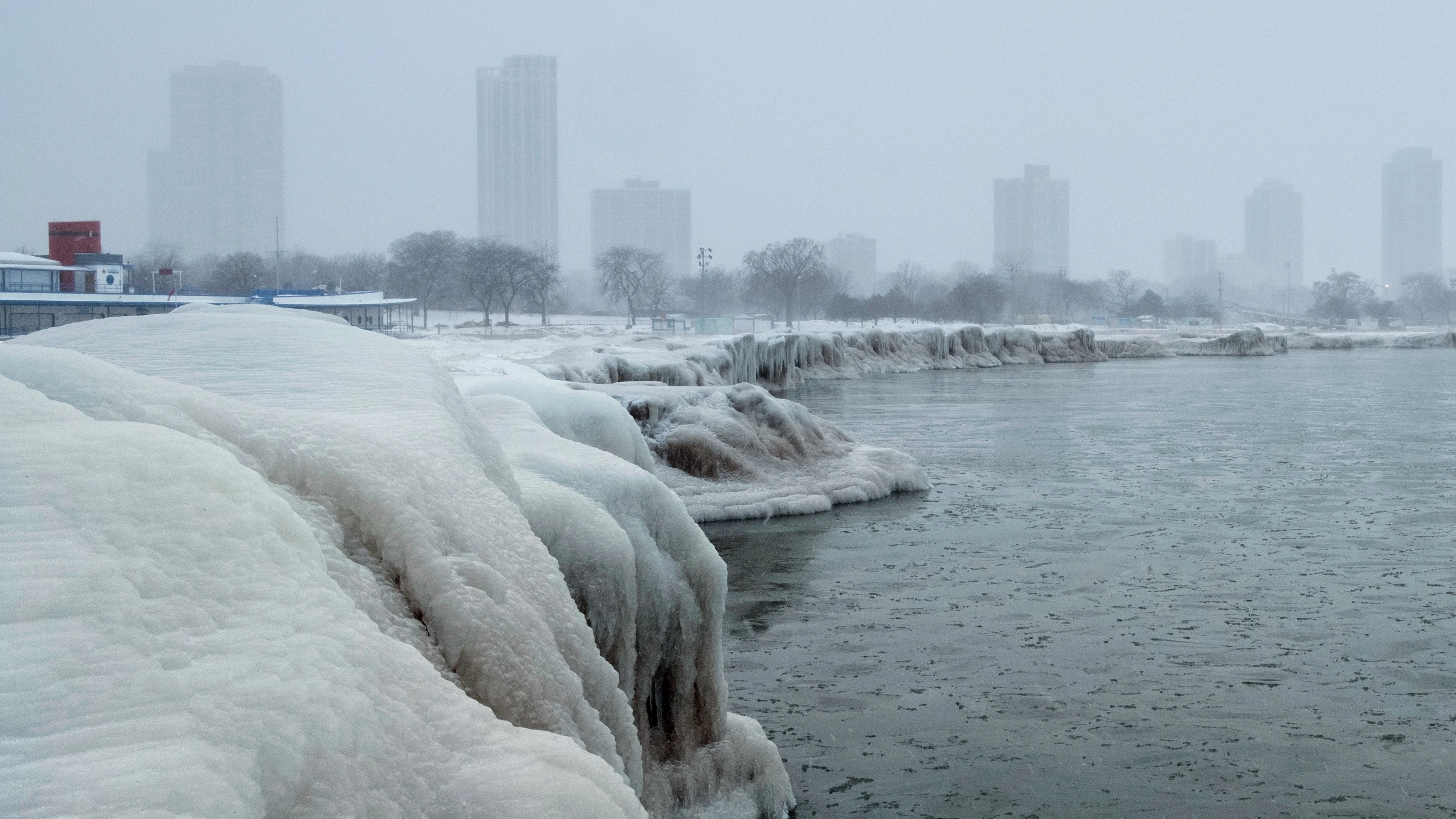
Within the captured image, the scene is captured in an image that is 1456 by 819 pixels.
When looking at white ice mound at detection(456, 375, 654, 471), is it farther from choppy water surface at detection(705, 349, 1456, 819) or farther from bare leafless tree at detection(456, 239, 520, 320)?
bare leafless tree at detection(456, 239, 520, 320)

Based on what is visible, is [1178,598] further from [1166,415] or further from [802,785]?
[1166,415]

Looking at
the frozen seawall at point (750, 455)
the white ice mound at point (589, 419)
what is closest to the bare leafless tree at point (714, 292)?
the frozen seawall at point (750, 455)

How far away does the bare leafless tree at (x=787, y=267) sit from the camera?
97.3 metres

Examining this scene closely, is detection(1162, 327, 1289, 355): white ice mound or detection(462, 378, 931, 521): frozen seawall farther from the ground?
detection(1162, 327, 1289, 355): white ice mound

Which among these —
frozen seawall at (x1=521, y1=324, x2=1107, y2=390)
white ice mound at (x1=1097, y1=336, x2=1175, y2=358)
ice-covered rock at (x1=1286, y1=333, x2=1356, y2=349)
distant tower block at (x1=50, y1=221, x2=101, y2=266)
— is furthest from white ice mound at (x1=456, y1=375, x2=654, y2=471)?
ice-covered rock at (x1=1286, y1=333, x2=1356, y2=349)

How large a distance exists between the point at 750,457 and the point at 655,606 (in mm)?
11535

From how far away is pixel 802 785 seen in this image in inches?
270

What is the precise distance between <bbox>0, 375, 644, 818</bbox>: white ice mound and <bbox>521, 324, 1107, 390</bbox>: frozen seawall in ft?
60.8

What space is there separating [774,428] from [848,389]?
73.5 ft

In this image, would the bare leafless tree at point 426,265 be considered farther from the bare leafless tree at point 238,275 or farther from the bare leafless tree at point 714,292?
the bare leafless tree at point 714,292

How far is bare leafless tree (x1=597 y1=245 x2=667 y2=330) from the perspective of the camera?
96.5m

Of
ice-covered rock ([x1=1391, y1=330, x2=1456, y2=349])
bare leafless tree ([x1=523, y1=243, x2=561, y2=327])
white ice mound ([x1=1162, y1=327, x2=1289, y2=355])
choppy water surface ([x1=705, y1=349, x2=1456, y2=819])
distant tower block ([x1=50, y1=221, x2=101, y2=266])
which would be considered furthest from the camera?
ice-covered rock ([x1=1391, y1=330, x2=1456, y2=349])

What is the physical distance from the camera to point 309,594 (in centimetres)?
282

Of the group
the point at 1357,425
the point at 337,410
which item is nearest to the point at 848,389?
the point at 1357,425
